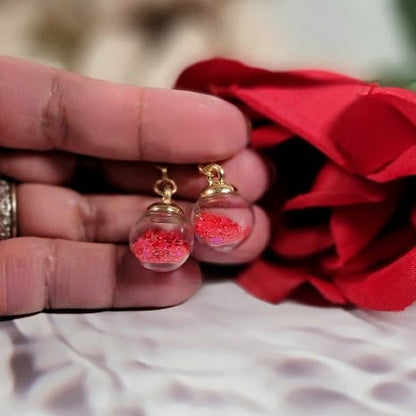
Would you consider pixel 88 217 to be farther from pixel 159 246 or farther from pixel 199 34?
pixel 199 34

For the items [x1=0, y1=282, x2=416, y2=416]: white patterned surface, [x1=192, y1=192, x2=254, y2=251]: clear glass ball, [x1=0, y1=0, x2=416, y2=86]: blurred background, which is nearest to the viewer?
Answer: [x1=0, y1=282, x2=416, y2=416]: white patterned surface

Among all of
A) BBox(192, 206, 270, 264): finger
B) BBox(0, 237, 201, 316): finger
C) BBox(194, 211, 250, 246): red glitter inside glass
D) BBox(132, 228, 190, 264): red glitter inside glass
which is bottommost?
BBox(0, 237, 201, 316): finger

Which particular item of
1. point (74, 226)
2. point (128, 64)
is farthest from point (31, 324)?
point (128, 64)

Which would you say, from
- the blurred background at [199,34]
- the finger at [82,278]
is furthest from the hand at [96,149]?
the blurred background at [199,34]

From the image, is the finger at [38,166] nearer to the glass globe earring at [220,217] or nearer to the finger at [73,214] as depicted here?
the finger at [73,214]

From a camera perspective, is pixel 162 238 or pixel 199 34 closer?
pixel 162 238

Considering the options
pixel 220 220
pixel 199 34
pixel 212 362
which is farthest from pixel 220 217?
pixel 199 34

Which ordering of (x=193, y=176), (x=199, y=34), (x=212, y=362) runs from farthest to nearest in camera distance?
(x=199, y=34) → (x=193, y=176) → (x=212, y=362)

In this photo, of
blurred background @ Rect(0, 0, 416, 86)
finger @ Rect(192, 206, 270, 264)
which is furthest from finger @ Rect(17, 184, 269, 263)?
blurred background @ Rect(0, 0, 416, 86)

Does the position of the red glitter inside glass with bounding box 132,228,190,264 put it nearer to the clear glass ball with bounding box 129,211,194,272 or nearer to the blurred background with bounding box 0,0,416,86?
the clear glass ball with bounding box 129,211,194,272
